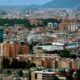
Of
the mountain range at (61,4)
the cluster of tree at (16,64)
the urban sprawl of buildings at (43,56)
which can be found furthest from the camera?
the mountain range at (61,4)

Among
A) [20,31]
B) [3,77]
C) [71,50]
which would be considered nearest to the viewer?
[3,77]

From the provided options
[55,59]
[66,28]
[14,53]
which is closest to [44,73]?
[55,59]

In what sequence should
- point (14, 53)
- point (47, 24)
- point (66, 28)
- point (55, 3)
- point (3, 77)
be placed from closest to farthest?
point (3, 77) < point (14, 53) < point (66, 28) < point (47, 24) < point (55, 3)

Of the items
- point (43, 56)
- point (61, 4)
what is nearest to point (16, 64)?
point (43, 56)

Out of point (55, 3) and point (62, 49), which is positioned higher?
point (55, 3)

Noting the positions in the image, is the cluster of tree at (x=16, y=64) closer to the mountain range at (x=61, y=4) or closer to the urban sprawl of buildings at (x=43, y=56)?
the urban sprawl of buildings at (x=43, y=56)

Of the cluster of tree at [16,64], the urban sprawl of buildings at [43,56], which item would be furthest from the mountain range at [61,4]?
the cluster of tree at [16,64]

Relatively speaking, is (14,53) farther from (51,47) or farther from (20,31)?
(20,31)

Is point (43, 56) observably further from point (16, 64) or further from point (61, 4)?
point (61, 4)
